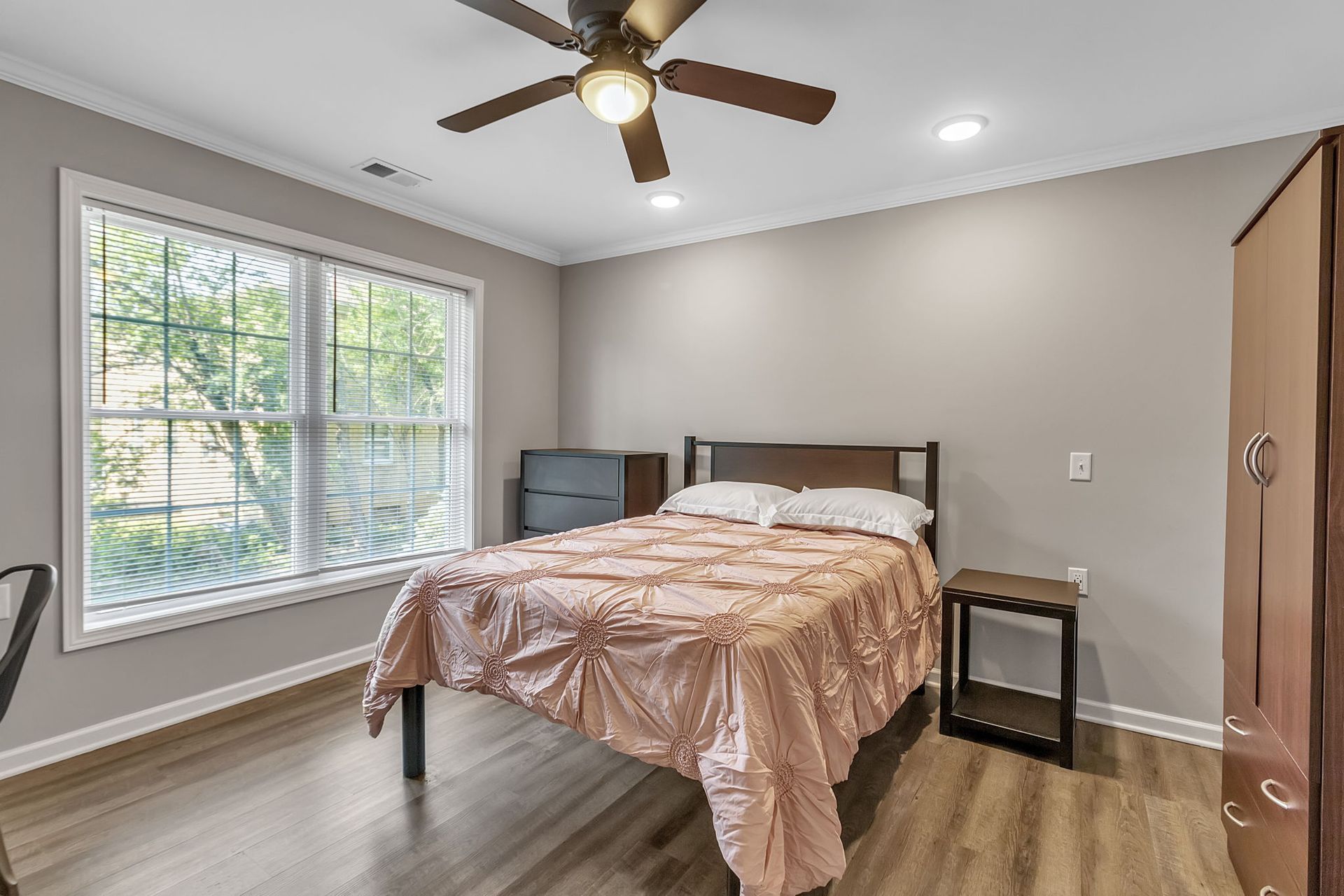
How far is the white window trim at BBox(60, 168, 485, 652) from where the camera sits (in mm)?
2307

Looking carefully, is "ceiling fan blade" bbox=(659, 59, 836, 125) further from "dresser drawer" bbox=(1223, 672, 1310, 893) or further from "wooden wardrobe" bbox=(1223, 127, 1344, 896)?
"dresser drawer" bbox=(1223, 672, 1310, 893)

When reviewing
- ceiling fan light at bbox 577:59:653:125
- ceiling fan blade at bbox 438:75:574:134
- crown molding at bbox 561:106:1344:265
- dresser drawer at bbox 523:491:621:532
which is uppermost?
crown molding at bbox 561:106:1344:265

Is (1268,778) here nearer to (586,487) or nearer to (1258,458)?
(1258,458)

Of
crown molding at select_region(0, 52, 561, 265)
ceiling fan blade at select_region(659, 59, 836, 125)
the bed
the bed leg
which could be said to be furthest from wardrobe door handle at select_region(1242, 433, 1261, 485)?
crown molding at select_region(0, 52, 561, 265)

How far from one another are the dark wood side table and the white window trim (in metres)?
2.91

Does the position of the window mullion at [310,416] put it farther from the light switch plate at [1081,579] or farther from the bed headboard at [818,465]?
the light switch plate at [1081,579]

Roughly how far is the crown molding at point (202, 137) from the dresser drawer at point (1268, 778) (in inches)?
157

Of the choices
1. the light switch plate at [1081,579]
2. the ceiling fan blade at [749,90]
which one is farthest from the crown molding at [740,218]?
the light switch plate at [1081,579]

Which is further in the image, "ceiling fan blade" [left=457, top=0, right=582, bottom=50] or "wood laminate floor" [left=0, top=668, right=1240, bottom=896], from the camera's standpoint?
"wood laminate floor" [left=0, top=668, right=1240, bottom=896]

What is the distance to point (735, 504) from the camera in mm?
3156

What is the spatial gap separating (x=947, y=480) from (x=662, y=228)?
2.23 m

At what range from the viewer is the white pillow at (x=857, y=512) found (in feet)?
8.86

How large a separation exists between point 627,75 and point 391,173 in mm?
1861

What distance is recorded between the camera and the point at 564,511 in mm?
A: 3832
